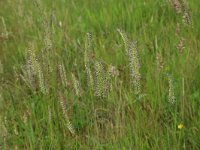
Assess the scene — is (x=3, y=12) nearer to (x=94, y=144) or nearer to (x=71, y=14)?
(x=71, y=14)

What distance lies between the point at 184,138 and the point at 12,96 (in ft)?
4.11

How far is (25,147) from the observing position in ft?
7.30

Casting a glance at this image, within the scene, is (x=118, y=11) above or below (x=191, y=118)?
above

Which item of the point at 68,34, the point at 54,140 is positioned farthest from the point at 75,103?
the point at 68,34

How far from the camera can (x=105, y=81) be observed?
1.83 meters

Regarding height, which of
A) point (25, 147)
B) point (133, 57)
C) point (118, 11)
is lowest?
point (25, 147)

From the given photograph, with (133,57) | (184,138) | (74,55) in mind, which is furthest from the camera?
(74,55)

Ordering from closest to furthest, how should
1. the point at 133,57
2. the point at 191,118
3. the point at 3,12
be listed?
1. the point at 133,57
2. the point at 191,118
3. the point at 3,12

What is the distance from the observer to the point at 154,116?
6.95 ft

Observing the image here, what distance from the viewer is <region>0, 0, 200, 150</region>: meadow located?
193 cm

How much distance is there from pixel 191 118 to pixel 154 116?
19cm

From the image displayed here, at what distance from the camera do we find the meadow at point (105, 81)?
1.93 m

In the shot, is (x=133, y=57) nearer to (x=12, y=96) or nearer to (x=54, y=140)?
(x=54, y=140)

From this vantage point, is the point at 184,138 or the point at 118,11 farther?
the point at 118,11
